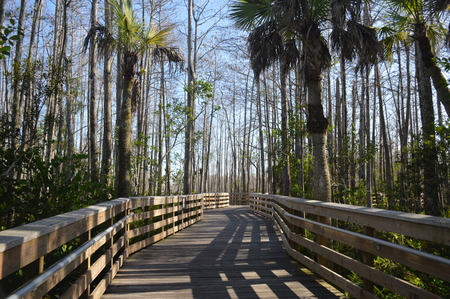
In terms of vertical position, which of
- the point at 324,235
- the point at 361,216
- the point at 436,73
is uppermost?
the point at 436,73

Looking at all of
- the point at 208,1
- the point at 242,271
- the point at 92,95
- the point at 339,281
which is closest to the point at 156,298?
the point at 242,271

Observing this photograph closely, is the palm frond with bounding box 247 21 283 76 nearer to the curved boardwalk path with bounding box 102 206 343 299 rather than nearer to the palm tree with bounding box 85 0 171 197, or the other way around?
the palm tree with bounding box 85 0 171 197

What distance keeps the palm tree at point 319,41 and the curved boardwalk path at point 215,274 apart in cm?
182

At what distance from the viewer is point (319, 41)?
22.3 feet

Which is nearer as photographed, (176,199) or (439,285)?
(439,285)

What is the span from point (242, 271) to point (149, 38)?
20.3 ft

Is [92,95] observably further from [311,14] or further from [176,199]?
→ [311,14]

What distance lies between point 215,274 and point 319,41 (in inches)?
187

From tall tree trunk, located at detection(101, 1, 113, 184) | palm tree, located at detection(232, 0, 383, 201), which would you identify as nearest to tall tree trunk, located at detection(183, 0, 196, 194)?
tall tree trunk, located at detection(101, 1, 113, 184)

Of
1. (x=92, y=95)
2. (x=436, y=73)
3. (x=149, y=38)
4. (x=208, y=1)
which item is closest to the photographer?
(x=436, y=73)

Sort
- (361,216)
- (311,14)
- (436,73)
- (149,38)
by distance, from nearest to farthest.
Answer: (361,216) → (311,14) → (436,73) → (149,38)

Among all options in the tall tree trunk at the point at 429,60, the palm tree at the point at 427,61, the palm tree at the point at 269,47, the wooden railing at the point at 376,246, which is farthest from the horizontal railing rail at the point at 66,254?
the tall tree trunk at the point at 429,60

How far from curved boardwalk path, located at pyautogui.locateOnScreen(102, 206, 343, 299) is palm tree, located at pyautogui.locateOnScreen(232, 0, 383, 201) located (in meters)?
1.82

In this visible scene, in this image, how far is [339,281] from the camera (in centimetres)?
378
